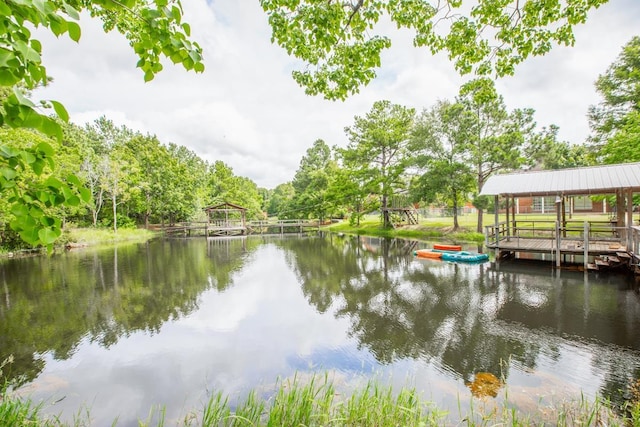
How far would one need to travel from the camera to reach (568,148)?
34188 mm

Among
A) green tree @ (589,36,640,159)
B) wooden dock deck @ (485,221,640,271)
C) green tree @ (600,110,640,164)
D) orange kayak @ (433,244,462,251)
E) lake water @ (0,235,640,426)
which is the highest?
green tree @ (589,36,640,159)

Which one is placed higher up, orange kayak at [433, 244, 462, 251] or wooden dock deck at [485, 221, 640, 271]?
wooden dock deck at [485, 221, 640, 271]

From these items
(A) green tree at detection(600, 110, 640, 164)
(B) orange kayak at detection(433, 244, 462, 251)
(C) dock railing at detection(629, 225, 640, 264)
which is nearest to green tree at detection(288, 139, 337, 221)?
(B) orange kayak at detection(433, 244, 462, 251)

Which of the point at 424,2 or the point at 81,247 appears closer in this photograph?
the point at 424,2

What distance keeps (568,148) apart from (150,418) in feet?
146

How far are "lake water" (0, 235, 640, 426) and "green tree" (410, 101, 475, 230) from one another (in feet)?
34.3

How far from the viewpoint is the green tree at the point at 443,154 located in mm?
21672

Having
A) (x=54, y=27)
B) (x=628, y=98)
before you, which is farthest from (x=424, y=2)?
(x=628, y=98)

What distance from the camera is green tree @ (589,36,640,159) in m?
16.5

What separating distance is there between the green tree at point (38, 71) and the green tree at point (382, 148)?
2553cm

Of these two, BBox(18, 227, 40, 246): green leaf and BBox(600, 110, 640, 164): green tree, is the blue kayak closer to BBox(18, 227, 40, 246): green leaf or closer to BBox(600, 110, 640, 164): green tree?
BBox(600, 110, 640, 164): green tree

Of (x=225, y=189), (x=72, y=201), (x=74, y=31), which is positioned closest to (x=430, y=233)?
(x=72, y=201)

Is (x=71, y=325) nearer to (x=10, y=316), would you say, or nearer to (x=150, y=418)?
(x=10, y=316)

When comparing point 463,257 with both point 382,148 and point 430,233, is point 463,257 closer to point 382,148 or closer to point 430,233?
point 430,233
